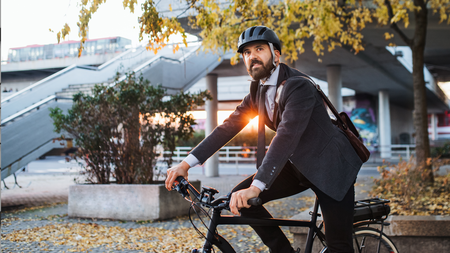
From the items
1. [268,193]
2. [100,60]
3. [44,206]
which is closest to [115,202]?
[44,206]

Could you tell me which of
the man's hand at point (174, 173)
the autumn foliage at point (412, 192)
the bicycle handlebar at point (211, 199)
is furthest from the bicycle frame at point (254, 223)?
the autumn foliage at point (412, 192)

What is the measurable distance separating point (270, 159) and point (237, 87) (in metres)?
28.5

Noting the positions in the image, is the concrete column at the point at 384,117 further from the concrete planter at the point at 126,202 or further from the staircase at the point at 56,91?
the concrete planter at the point at 126,202

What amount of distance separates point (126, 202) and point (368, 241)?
506cm

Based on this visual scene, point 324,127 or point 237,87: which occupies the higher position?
point 237,87

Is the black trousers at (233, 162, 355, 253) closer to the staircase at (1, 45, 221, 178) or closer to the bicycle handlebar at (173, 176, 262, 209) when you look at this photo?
the bicycle handlebar at (173, 176, 262, 209)

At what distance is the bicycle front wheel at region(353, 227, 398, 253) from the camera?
2.99 meters

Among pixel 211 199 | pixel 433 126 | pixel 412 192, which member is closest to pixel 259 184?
pixel 211 199

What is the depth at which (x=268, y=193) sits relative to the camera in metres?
2.80

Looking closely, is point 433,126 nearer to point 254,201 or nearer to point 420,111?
point 420,111

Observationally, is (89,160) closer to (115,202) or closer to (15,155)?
(115,202)

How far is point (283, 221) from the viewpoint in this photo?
8.68 feet

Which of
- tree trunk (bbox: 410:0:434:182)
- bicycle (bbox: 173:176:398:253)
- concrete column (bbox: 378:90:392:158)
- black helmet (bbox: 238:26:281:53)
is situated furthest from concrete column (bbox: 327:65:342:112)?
black helmet (bbox: 238:26:281:53)

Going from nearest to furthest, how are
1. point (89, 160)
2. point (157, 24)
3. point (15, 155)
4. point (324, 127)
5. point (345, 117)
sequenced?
point (324, 127) < point (345, 117) < point (157, 24) < point (89, 160) < point (15, 155)
